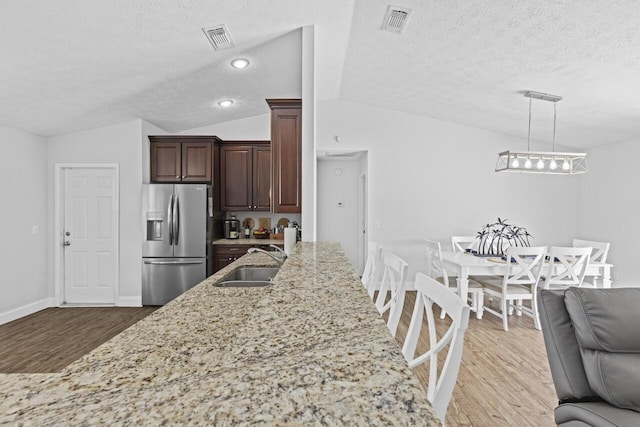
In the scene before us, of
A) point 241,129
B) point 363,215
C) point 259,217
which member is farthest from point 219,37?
point 363,215

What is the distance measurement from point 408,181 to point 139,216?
400cm

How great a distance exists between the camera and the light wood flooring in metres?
2.26

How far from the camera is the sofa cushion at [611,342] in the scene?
4.39ft

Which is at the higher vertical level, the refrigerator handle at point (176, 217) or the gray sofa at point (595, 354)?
the refrigerator handle at point (176, 217)

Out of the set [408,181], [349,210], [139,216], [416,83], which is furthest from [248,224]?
[416,83]

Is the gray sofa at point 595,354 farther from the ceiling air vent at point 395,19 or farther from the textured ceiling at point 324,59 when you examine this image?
the ceiling air vent at point 395,19

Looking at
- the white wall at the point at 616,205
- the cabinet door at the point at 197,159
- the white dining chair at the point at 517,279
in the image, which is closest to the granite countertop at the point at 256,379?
the white dining chair at the point at 517,279

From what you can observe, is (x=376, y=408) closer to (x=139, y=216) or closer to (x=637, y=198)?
(x=139, y=216)

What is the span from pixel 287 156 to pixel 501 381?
8.52 ft

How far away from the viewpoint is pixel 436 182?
18.5ft

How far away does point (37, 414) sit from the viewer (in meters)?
0.53

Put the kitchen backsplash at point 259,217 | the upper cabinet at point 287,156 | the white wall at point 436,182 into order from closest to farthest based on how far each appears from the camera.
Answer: the upper cabinet at point 287,156 < the kitchen backsplash at point 259,217 < the white wall at point 436,182

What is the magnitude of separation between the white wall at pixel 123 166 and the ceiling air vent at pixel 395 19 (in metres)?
3.45

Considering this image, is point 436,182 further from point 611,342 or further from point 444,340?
point 444,340
